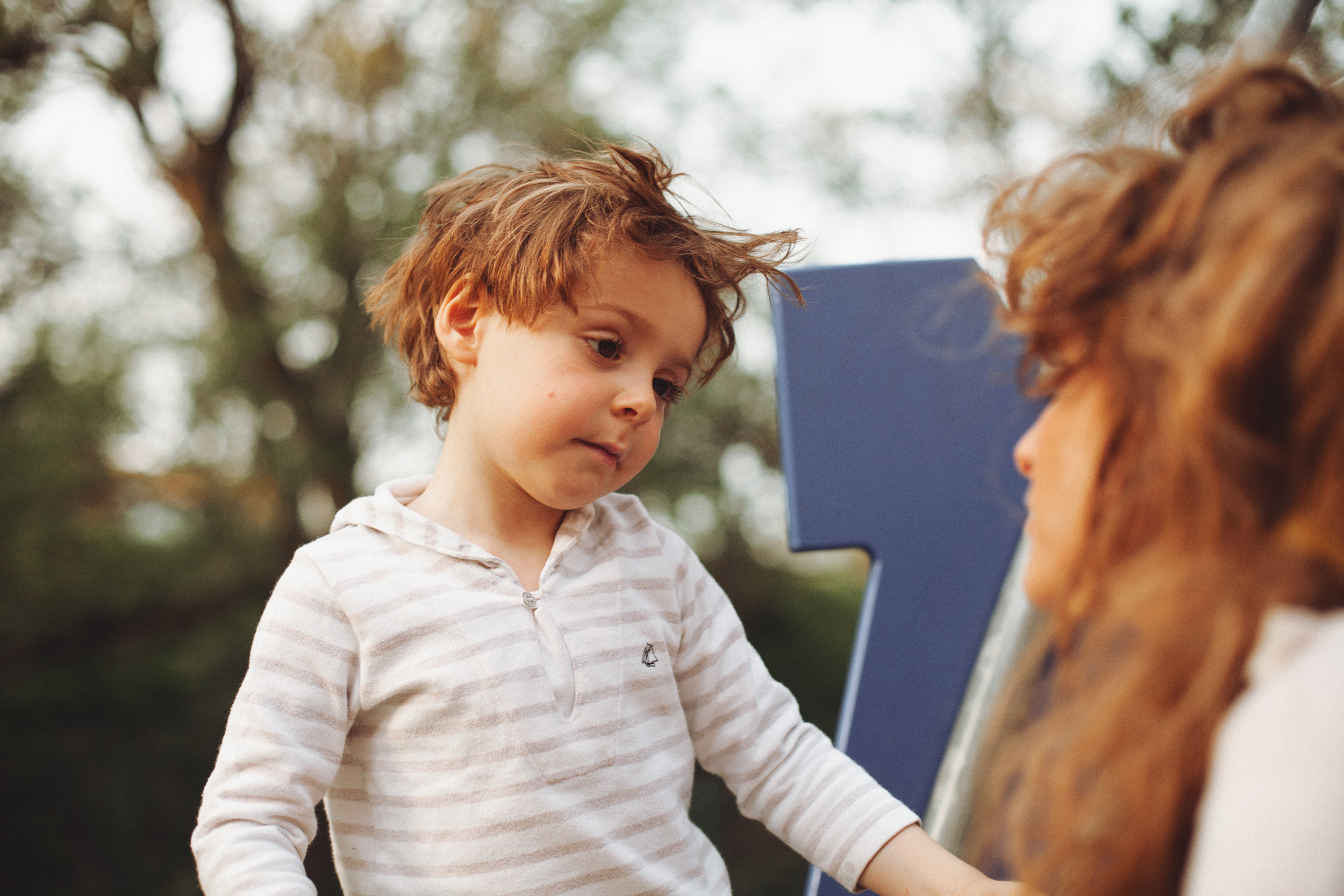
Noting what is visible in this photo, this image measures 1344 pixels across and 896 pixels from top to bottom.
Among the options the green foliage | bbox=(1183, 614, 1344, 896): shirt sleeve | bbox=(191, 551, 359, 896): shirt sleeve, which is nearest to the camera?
bbox=(1183, 614, 1344, 896): shirt sleeve

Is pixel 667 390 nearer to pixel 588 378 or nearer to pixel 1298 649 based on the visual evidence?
pixel 588 378

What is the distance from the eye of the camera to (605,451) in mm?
876

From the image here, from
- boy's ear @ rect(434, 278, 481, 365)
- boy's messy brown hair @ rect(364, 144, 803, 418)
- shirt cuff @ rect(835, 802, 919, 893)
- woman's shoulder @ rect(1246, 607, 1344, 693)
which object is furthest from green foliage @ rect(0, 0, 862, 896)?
woman's shoulder @ rect(1246, 607, 1344, 693)

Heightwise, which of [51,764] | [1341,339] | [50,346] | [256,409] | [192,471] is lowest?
[51,764]

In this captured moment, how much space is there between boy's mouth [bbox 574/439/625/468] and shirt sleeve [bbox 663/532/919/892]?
16cm

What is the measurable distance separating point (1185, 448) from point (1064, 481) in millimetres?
104

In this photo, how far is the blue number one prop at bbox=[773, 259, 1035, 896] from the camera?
1.16 metres

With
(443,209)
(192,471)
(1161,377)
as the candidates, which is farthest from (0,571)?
(1161,377)

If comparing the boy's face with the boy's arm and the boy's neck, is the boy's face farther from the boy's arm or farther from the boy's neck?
the boy's arm

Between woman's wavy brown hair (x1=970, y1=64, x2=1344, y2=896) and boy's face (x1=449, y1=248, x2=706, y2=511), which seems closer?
woman's wavy brown hair (x1=970, y1=64, x2=1344, y2=896)

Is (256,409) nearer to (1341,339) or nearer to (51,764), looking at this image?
(51,764)

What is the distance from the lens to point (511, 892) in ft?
2.61

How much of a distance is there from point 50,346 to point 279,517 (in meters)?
0.90

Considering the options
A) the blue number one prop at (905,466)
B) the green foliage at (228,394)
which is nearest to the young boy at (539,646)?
the blue number one prop at (905,466)
